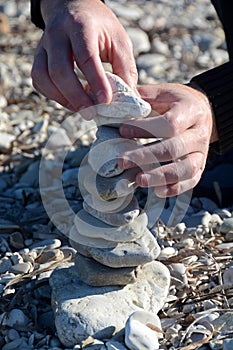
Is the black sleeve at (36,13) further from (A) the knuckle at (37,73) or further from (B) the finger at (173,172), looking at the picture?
(B) the finger at (173,172)

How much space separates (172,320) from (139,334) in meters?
0.23

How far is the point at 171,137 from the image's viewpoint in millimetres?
Result: 2422

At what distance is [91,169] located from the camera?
2.38 meters

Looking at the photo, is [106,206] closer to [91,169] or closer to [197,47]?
[91,169]

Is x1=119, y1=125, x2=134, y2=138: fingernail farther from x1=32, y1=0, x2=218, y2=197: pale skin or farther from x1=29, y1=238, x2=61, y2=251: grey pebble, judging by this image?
x1=29, y1=238, x2=61, y2=251: grey pebble

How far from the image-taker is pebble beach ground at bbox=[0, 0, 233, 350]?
2.44 m

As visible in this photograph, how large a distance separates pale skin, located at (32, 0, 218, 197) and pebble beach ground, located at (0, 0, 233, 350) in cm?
39

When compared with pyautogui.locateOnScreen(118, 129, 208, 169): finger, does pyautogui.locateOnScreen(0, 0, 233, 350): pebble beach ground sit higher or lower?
lower

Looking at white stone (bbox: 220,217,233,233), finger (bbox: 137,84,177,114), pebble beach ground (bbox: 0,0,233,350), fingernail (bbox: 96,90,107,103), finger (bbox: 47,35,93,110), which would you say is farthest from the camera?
white stone (bbox: 220,217,233,233)

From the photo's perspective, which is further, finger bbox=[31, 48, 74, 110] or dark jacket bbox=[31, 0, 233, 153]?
dark jacket bbox=[31, 0, 233, 153]

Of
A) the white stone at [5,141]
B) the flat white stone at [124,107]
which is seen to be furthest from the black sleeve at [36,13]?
the flat white stone at [124,107]

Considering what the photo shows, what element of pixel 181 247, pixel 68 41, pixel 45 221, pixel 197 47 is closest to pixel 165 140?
pixel 68 41

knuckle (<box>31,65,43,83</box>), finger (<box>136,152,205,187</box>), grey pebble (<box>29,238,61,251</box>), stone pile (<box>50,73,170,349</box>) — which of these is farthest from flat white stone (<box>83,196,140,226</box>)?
grey pebble (<box>29,238,61,251</box>)

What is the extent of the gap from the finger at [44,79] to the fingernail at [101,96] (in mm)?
228
